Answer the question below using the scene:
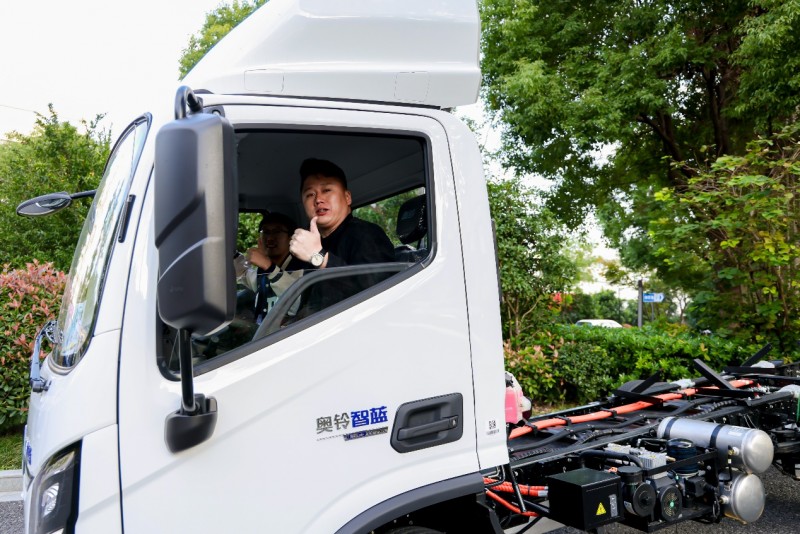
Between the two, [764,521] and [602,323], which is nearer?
[764,521]

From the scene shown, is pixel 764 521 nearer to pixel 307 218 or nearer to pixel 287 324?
pixel 307 218

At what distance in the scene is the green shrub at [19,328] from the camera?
6504mm

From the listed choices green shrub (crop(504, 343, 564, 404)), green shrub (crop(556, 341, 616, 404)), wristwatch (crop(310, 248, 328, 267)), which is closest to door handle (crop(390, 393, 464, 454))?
wristwatch (crop(310, 248, 328, 267))

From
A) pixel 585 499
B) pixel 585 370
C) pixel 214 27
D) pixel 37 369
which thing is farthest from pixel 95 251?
pixel 214 27

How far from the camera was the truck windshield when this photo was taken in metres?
2.02

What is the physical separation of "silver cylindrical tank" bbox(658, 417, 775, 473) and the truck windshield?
3.08 meters

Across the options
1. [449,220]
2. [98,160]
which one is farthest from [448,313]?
[98,160]

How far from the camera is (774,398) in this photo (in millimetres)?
4266

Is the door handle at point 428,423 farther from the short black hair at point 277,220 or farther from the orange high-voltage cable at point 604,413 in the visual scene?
the orange high-voltage cable at point 604,413

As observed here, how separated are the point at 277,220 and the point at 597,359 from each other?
5.99 m

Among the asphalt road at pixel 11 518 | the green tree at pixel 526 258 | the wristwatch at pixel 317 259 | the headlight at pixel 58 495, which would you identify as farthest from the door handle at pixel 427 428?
the green tree at pixel 526 258

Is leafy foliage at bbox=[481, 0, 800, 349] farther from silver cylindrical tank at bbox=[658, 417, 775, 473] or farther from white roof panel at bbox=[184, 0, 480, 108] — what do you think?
white roof panel at bbox=[184, 0, 480, 108]

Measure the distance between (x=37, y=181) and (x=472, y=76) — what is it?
357 inches

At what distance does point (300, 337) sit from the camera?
6.84 feet
